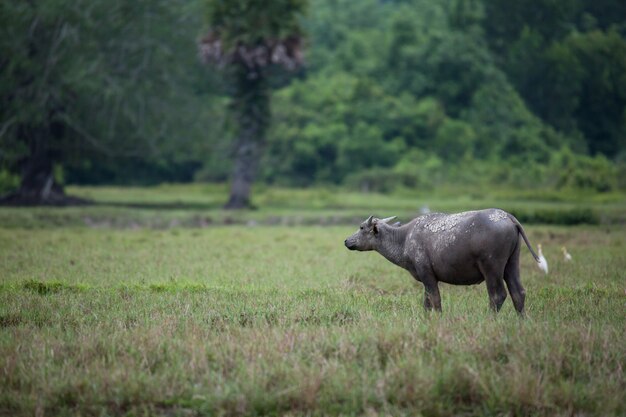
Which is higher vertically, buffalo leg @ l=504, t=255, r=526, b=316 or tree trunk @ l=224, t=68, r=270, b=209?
tree trunk @ l=224, t=68, r=270, b=209

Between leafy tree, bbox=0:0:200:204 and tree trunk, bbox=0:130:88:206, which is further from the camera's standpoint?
tree trunk, bbox=0:130:88:206

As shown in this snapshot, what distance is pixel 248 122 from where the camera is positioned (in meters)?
29.8

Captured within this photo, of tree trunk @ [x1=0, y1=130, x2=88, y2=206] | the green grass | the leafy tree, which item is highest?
the leafy tree

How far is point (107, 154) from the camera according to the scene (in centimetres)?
3022

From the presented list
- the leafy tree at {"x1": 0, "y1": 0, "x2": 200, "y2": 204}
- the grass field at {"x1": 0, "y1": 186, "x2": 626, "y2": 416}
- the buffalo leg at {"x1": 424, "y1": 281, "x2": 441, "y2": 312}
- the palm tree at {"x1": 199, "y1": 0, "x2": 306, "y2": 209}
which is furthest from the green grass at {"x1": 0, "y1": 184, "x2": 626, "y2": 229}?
the buffalo leg at {"x1": 424, "y1": 281, "x2": 441, "y2": 312}

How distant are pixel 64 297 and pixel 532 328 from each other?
5.34 m

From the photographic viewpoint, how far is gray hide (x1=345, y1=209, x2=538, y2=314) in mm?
8570

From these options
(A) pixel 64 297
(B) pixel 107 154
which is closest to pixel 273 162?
(B) pixel 107 154

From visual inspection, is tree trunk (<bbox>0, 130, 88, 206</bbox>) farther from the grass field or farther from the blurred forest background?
the grass field

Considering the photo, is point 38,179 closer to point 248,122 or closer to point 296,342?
point 248,122

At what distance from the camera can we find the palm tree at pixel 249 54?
28516mm

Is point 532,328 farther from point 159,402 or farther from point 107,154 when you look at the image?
point 107,154

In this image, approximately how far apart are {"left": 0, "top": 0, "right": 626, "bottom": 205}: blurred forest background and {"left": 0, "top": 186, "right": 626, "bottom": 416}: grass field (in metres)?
15.2

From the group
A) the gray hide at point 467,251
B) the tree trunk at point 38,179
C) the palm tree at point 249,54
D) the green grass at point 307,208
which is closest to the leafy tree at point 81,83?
the tree trunk at point 38,179
